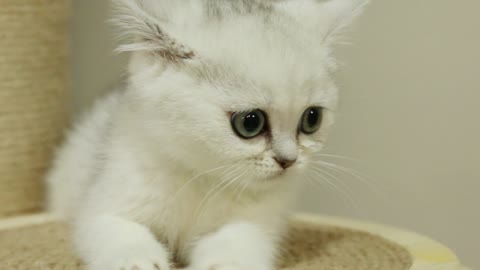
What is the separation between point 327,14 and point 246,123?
1.13 feet

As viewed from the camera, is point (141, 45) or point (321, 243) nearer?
point (141, 45)

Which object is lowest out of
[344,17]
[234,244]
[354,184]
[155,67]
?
[354,184]

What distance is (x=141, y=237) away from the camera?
4.24 feet

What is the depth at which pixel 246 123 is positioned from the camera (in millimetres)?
1211

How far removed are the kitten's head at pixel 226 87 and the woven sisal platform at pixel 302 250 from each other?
0.25 metres

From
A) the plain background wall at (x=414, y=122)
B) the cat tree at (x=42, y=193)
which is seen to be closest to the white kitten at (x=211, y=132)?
the cat tree at (x=42, y=193)

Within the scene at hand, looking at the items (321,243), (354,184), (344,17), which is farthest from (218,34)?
(354,184)

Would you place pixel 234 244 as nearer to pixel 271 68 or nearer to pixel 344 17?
pixel 271 68

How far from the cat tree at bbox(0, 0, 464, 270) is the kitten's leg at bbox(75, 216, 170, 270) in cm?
7

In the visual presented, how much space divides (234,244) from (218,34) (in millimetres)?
386

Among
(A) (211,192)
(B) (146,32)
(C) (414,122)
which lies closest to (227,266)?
(A) (211,192)

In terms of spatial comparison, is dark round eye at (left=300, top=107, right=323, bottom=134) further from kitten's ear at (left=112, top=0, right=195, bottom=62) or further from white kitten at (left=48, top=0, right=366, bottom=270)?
kitten's ear at (left=112, top=0, right=195, bottom=62)

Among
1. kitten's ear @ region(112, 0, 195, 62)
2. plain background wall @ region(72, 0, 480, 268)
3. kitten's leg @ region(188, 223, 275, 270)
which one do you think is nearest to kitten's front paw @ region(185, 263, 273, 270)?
kitten's leg @ region(188, 223, 275, 270)

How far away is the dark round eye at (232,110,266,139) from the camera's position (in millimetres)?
1211
